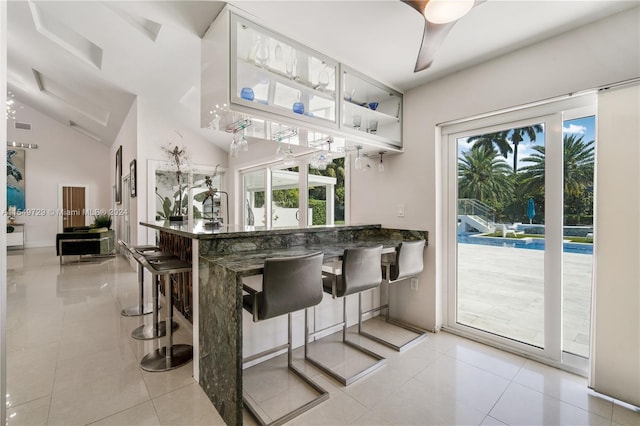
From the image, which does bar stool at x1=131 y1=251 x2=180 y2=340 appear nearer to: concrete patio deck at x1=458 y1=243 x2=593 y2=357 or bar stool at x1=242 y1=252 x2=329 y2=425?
bar stool at x1=242 y1=252 x2=329 y2=425

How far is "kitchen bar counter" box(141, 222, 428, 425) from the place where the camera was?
157 cm

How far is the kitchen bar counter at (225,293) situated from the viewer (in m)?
1.57

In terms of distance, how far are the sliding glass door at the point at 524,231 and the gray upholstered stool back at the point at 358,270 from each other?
3.68 ft

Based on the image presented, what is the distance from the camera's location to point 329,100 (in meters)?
2.48

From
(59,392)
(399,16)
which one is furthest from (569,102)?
(59,392)

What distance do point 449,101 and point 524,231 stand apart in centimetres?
139

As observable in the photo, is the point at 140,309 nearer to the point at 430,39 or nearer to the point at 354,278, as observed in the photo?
the point at 354,278

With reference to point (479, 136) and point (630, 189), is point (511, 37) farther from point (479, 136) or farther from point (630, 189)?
point (630, 189)

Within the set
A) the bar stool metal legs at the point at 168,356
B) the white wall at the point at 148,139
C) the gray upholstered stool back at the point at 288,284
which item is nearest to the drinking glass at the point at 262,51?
the gray upholstered stool back at the point at 288,284

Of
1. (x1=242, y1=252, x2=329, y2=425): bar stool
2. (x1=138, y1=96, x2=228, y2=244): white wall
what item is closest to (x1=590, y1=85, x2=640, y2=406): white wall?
(x1=242, y1=252, x2=329, y2=425): bar stool

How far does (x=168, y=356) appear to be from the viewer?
2.29 meters

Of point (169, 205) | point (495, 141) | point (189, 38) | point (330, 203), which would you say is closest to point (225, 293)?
point (495, 141)

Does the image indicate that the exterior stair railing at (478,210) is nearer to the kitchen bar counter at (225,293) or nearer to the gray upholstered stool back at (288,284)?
the kitchen bar counter at (225,293)

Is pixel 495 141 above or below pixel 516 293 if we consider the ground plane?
above
